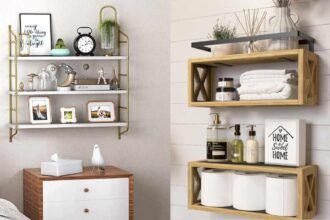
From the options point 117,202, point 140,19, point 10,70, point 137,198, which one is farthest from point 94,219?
point 140,19

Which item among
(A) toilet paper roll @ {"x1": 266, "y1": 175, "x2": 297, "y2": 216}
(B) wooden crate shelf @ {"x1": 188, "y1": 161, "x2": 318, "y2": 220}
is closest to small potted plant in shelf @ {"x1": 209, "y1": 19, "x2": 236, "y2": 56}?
(B) wooden crate shelf @ {"x1": 188, "y1": 161, "x2": 318, "y2": 220}

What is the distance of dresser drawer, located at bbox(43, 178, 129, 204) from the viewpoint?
126 inches

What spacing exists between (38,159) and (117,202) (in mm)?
706

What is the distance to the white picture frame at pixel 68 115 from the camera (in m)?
3.62

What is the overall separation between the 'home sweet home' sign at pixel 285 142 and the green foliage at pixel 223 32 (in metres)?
0.47

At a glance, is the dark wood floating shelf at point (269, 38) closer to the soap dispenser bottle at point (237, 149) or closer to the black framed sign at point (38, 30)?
the soap dispenser bottle at point (237, 149)

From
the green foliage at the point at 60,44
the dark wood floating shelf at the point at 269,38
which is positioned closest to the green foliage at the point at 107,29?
the green foliage at the point at 60,44

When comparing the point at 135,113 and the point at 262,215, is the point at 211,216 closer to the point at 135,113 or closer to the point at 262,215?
the point at 262,215

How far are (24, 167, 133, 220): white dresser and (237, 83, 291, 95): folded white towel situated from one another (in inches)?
43.3

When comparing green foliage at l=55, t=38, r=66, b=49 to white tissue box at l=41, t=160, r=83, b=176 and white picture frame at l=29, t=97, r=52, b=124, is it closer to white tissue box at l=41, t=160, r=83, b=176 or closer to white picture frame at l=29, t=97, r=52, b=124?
white picture frame at l=29, t=97, r=52, b=124

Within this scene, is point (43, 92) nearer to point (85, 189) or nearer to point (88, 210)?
point (85, 189)

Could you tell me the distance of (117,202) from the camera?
332cm

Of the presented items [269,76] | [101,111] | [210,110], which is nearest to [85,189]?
[101,111]

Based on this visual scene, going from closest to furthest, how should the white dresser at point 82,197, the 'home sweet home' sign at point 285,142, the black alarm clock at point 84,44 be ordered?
1. the 'home sweet home' sign at point 285,142
2. the white dresser at point 82,197
3. the black alarm clock at point 84,44
